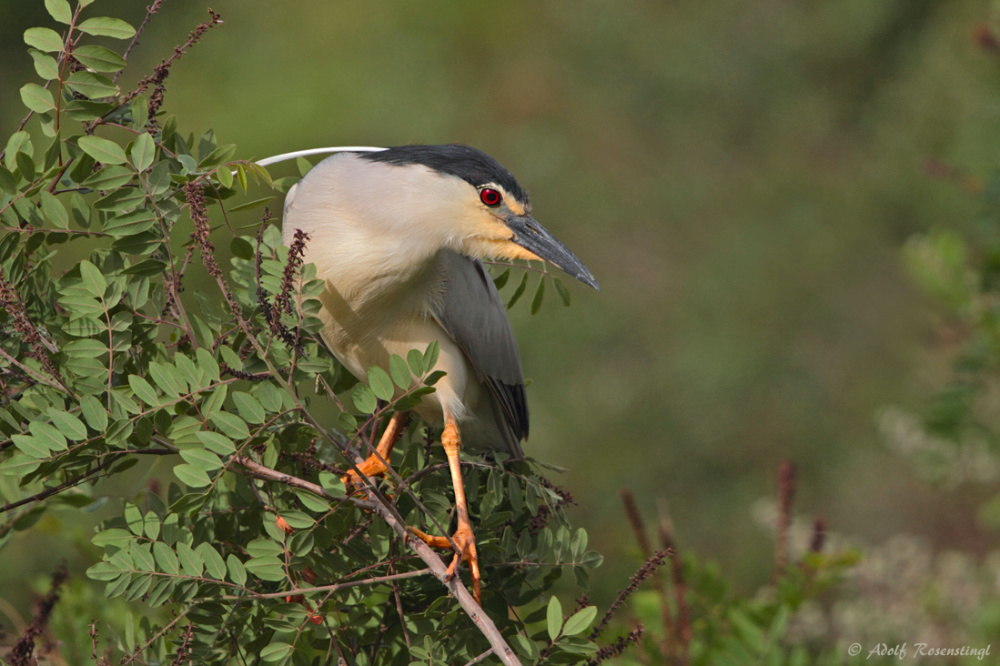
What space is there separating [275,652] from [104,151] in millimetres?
767

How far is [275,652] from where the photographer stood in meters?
1.32

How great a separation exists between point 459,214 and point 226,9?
7.93m

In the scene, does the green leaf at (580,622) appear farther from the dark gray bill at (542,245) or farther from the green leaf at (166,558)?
the dark gray bill at (542,245)

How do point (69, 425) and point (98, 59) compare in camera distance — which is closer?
point (69, 425)

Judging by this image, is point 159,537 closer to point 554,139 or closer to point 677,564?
point 677,564

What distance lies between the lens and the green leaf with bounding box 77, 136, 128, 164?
4.48 ft

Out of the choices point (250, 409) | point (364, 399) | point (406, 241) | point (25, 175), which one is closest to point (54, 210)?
point (25, 175)

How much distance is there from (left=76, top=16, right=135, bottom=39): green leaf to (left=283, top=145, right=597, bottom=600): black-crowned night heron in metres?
0.56

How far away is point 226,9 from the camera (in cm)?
890

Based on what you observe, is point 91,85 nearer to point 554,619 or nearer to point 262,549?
point 262,549

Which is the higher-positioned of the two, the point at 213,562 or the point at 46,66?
the point at 46,66

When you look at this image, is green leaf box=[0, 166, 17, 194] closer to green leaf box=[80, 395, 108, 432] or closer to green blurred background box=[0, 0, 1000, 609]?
green leaf box=[80, 395, 108, 432]

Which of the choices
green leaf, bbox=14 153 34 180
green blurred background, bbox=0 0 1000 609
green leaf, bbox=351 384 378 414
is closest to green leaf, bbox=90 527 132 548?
green leaf, bbox=351 384 378 414
